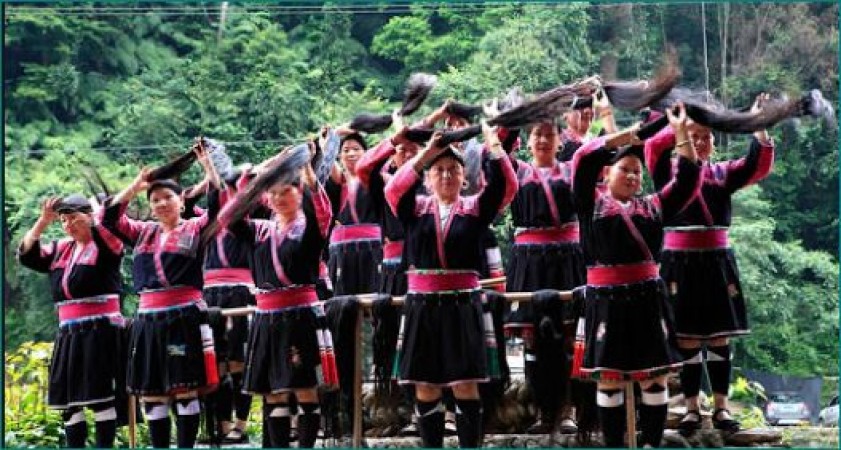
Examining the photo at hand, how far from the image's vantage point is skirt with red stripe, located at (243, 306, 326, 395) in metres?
6.84

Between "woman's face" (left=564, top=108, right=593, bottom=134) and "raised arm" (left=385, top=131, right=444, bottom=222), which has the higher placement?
"woman's face" (left=564, top=108, right=593, bottom=134)

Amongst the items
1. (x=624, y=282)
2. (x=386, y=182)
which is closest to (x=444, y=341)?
(x=624, y=282)

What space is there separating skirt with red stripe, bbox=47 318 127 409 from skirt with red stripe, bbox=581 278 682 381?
228cm

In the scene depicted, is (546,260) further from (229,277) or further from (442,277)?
(229,277)

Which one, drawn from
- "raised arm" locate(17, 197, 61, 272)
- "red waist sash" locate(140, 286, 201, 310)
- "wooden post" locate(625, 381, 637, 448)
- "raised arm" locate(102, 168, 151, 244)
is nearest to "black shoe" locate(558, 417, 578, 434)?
"wooden post" locate(625, 381, 637, 448)

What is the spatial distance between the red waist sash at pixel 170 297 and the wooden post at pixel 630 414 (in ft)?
6.61

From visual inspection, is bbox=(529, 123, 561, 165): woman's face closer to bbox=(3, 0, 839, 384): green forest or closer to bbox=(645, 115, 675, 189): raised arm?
bbox=(645, 115, 675, 189): raised arm

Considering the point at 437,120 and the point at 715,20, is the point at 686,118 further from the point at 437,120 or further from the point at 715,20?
the point at 715,20

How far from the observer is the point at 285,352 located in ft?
22.5

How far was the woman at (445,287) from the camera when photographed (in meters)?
6.63

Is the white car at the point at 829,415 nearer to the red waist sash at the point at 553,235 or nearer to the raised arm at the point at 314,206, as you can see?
the red waist sash at the point at 553,235

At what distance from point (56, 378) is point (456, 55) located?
4923mm

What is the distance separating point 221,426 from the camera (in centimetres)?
769

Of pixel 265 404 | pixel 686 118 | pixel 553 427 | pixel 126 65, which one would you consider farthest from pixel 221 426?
pixel 126 65
